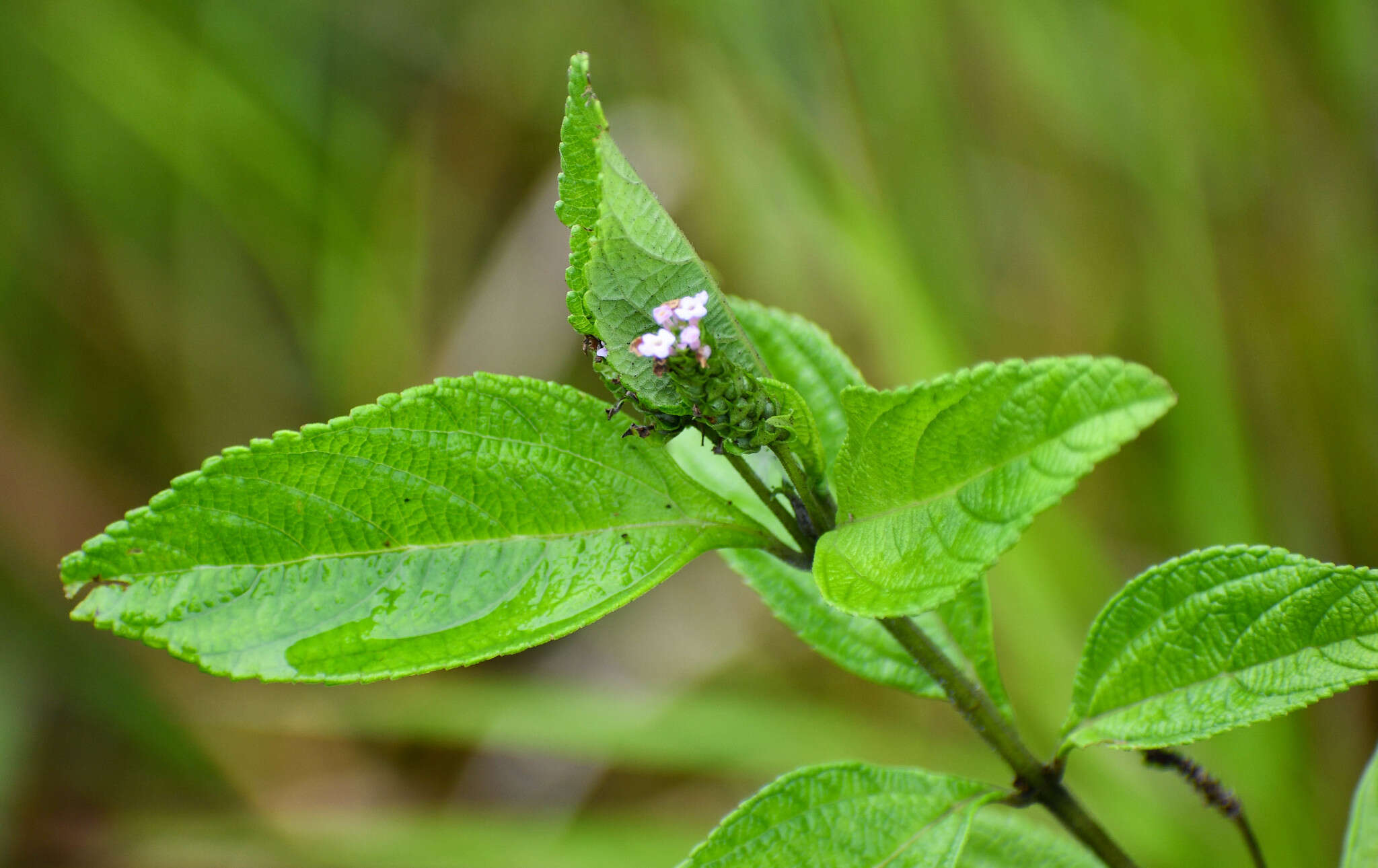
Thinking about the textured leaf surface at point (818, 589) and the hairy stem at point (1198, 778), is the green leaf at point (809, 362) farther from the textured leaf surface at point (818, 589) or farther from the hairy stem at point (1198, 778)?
the hairy stem at point (1198, 778)

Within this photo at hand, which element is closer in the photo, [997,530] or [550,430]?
[997,530]

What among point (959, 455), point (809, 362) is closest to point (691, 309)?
point (959, 455)

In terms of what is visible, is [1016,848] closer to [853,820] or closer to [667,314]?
[853,820]

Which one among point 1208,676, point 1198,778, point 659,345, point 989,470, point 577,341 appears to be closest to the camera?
point 659,345

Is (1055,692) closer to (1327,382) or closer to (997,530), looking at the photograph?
(1327,382)

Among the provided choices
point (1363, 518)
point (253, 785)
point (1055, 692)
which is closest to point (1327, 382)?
point (1363, 518)

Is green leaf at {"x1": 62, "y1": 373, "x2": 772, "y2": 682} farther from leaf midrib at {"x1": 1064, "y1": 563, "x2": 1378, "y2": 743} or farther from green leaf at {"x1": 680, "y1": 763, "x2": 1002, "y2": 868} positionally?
leaf midrib at {"x1": 1064, "y1": 563, "x2": 1378, "y2": 743}
